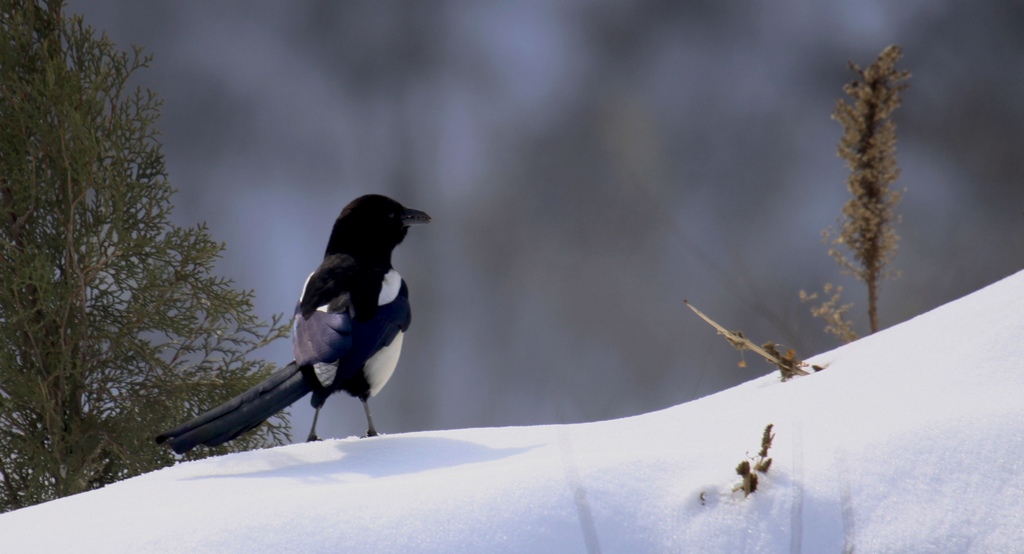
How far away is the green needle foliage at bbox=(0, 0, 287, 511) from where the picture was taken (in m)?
4.20

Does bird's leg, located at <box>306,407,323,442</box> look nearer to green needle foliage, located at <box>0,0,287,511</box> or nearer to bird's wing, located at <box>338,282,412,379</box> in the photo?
bird's wing, located at <box>338,282,412,379</box>

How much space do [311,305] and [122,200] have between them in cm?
165

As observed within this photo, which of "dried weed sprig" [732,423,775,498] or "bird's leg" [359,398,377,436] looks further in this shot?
"bird's leg" [359,398,377,436]

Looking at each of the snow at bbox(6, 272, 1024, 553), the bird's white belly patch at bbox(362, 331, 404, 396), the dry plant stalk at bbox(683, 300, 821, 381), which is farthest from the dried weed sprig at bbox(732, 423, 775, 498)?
the bird's white belly patch at bbox(362, 331, 404, 396)

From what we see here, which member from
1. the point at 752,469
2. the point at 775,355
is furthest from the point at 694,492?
the point at 775,355

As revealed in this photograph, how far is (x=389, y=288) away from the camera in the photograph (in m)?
3.27

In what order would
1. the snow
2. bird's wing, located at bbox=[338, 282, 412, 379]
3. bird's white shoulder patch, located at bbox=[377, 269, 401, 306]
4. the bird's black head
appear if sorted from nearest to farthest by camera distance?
the snow
bird's wing, located at bbox=[338, 282, 412, 379]
bird's white shoulder patch, located at bbox=[377, 269, 401, 306]
the bird's black head

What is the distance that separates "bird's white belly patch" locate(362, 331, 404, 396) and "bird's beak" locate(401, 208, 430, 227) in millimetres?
570

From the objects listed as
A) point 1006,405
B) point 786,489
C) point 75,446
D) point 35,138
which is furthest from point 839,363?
point 35,138

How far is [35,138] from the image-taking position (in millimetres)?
4340

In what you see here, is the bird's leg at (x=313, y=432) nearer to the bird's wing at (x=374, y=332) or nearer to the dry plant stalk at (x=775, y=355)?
the bird's wing at (x=374, y=332)

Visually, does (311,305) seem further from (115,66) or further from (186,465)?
(115,66)

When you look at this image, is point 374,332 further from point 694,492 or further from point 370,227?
point 694,492

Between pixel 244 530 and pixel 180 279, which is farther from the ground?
pixel 180 279
